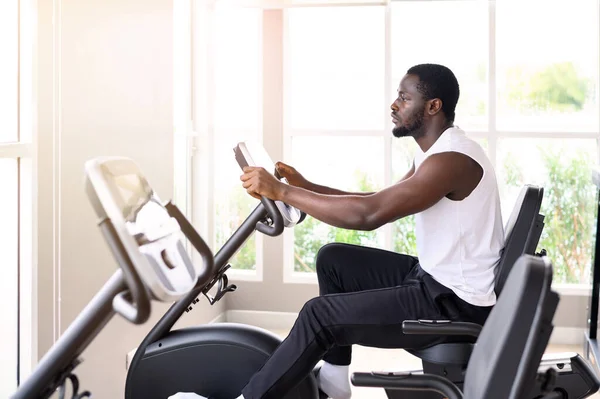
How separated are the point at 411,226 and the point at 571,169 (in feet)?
3.10

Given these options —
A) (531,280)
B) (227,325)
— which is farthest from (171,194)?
(531,280)

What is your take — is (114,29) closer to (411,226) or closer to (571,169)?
(411,226)

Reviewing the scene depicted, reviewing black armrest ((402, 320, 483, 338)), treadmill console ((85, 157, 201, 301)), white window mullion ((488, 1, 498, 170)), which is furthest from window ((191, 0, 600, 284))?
treadmill console ((85, 157, 201, 301))

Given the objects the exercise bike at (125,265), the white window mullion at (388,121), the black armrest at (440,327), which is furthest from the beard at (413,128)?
the white window mullion at (388,121)

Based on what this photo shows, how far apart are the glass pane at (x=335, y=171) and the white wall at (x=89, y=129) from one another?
137 centimetres

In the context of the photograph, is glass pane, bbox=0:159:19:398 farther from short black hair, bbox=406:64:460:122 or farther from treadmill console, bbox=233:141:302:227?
short black hair, bbox=406:64:460:122

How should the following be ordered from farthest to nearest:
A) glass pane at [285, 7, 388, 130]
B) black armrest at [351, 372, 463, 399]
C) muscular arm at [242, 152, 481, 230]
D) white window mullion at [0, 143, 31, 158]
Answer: glass pane at [285, 7, 388, 130] < muscular arm at [242, 152, 481, 230] < white window mullion at [0, 143, 31, 158] < black armrest at [351, 372, 463, 399]

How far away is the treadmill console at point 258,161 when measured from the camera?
2.23 m

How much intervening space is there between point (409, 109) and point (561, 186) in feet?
7.17

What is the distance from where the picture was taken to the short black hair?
2574mm

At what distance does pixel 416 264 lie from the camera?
261 cm

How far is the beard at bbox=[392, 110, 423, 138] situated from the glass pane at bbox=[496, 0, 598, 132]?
2018 mm

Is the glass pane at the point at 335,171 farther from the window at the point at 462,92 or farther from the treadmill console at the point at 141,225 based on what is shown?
the treadmill console at the point at 141,225

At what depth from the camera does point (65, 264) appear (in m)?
2.52
